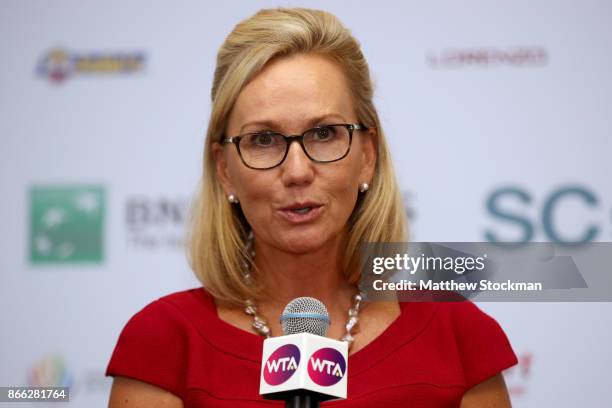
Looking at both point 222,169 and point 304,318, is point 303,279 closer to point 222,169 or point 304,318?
point 222,169

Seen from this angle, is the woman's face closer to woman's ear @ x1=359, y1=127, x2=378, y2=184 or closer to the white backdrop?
woman's ear @ x1=359, y1=127, x2=378, y2=184

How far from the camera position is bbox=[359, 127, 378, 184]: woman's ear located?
214 centimetres

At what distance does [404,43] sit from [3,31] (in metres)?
1.38

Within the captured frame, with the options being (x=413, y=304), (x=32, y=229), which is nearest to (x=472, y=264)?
(x=413, y=304)

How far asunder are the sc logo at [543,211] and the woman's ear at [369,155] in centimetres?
87

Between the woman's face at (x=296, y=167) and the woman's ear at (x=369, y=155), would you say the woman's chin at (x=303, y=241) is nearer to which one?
the woman's face at (x=296, y=167)

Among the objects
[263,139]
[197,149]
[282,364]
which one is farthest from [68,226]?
[282,364]

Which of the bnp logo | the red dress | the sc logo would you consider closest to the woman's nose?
the red dress

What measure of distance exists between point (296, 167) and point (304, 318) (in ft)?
1.65

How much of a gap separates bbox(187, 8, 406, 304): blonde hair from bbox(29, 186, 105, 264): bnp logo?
0.96m

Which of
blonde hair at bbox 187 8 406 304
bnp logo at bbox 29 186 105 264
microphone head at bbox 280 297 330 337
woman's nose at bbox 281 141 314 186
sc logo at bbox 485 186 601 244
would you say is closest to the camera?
microphone head at bbox 280 297 330 337

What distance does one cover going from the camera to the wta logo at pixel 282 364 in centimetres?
132

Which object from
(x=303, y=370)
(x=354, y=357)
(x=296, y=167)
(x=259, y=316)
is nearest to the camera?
(x=303, y=370)

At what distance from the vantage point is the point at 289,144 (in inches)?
76.7
